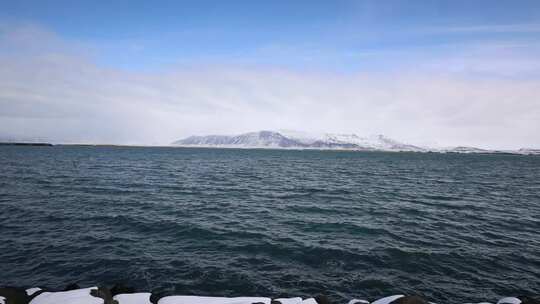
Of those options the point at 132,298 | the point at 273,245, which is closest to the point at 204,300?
the point at 132,298

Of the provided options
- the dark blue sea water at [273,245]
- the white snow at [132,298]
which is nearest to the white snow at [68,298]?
the white snow at [132,298]

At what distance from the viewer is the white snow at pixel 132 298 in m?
11.5

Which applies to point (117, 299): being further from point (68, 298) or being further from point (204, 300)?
point (204, 300)

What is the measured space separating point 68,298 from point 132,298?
7.21ft

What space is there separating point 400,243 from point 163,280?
16063 mm

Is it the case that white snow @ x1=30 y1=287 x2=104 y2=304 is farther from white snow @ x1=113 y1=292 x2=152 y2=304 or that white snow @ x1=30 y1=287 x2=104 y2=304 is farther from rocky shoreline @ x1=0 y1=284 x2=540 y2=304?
white snow @ x1=113 y1=292 x2=152 y2=304

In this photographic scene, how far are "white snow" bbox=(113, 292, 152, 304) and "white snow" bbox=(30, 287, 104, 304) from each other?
112cm

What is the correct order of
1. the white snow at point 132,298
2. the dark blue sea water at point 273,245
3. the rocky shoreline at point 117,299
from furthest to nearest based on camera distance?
the dark blue sea water at point 273,245
the white snow at point 132,298
the rocky shoreline at point 117,299

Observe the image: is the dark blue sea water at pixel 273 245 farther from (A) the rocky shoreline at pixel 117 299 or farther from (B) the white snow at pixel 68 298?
(B) the white snow at pixel 68 298

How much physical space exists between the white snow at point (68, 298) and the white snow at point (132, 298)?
3.68 ft

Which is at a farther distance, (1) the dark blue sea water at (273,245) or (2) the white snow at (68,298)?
(1) the dark blue sea water at (273,245)

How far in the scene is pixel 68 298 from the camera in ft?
34.8

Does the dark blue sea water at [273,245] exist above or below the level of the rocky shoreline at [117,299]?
below

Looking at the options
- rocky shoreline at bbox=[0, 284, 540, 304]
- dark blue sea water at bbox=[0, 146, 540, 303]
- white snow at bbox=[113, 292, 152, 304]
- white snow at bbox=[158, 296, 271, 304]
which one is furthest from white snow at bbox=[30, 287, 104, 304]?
dark blue sea water at bbox=[0, 146, 540, 303]
